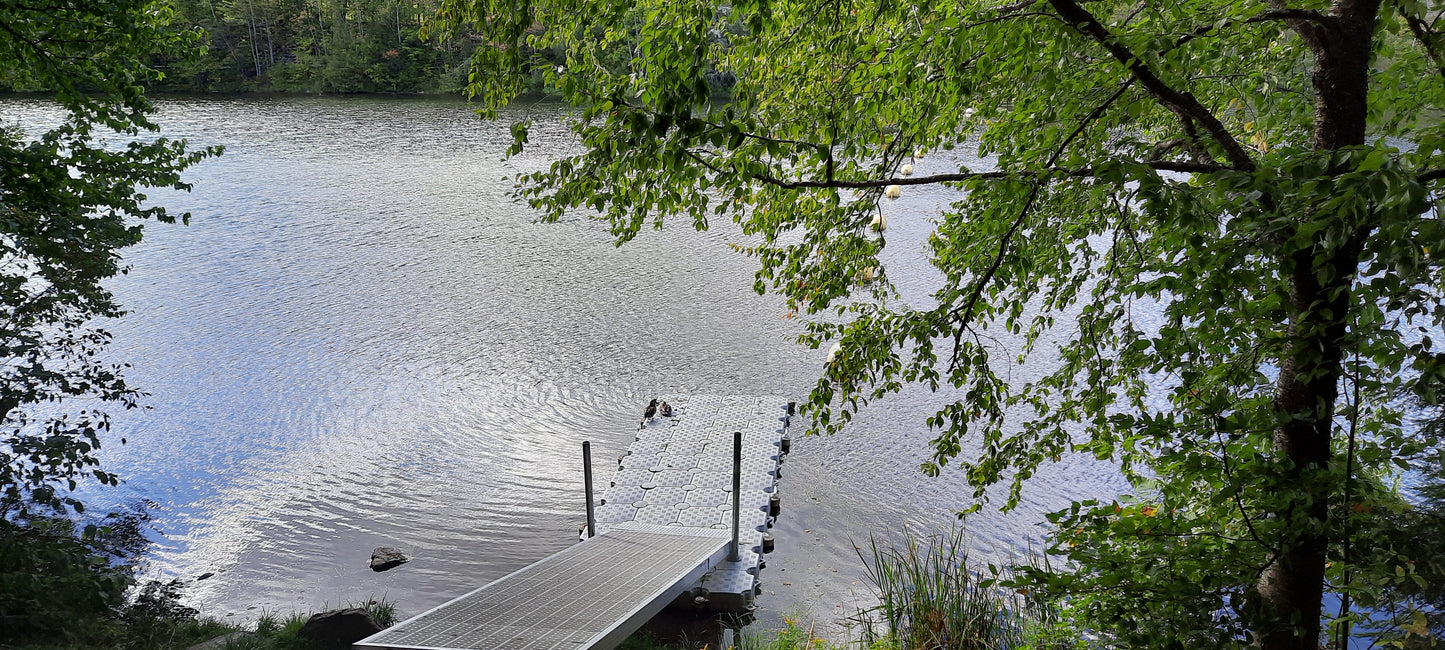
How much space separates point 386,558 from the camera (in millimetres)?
8805

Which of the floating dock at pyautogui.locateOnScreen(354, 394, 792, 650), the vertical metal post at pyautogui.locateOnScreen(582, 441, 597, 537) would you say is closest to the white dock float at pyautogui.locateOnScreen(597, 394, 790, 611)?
the floating dock at pyautogui.locateOnScreen(354, 394, 792, 650)

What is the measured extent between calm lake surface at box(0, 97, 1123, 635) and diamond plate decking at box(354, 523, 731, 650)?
43.5 inches

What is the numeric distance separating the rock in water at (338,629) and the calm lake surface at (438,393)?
104cm

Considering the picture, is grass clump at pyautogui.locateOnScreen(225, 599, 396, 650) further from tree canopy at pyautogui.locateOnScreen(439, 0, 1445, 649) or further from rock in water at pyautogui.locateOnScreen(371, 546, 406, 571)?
tree canopy at pyautogui.locateOnScreen(439, 0, 1445, 649)

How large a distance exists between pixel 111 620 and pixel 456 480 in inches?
151

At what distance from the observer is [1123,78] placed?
4.05 metres

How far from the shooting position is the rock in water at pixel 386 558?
28.7 feet

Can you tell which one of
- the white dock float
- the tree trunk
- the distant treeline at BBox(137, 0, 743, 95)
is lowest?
the white dock float

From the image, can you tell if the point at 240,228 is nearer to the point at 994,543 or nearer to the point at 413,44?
the point at 994,543

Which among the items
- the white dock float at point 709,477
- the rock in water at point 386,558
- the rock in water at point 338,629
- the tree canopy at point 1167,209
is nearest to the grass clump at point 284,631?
the rock in water at point 338,629

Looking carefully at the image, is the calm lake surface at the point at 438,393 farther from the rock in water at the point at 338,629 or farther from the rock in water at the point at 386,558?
the rock in water at the point at 338,629

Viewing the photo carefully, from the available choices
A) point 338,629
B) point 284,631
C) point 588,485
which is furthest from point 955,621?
point 284,631

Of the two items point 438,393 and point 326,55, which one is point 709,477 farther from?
point 326,55

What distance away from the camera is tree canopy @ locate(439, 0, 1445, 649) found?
2719mm
